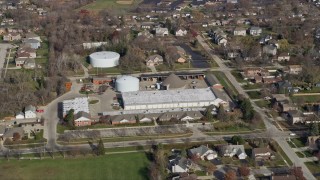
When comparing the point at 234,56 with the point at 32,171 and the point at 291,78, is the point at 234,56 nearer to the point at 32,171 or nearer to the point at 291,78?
the point at 291,78

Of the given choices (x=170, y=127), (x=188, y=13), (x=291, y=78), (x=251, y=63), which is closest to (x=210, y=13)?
(x=188, y=13)

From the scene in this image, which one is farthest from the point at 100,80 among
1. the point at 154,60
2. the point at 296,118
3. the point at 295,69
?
the point at 295,69

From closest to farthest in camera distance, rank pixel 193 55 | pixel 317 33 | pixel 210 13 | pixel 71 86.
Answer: pixel 71 86, pixel 193 55, pixel 317 33, pixel 210 13

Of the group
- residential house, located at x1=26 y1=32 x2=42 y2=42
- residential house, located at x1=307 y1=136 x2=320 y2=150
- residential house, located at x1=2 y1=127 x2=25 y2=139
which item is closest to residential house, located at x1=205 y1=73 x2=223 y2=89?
residential house, located at x1=307 y1=136 x2=320 y2=150

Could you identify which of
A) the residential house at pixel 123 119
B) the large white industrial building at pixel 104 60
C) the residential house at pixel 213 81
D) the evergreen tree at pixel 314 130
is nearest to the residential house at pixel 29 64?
the large white industrial building at pixel 104 60

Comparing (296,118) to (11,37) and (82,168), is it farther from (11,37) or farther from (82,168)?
(11,37)
